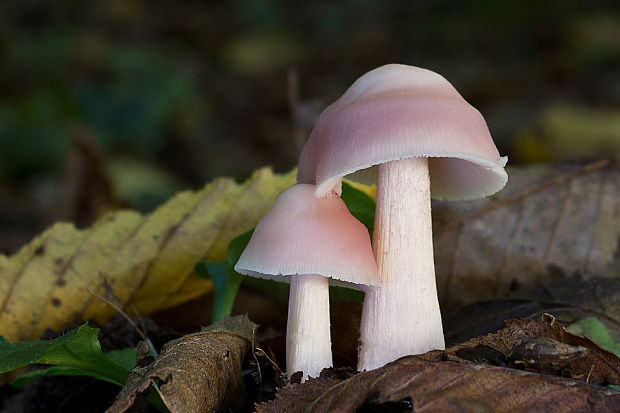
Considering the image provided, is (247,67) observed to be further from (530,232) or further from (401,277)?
(401,277)

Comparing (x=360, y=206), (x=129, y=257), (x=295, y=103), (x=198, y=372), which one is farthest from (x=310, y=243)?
(x=295, y=103)

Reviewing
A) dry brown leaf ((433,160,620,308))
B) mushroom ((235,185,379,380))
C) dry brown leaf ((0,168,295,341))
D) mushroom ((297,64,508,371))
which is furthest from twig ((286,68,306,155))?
mushroom ((235,185,379,380))

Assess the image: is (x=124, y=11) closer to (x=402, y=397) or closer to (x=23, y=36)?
(x=23, y=36)

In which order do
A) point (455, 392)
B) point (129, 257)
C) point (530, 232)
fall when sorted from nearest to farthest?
1. point (455, 392)
2. point (129, 257)
3. point (530, 232)

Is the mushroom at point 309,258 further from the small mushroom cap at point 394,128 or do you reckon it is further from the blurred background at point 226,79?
the blurred background at point 226,79

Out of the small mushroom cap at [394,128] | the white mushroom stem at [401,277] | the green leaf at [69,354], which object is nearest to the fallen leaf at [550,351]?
the white mushroom stem at [401,277]

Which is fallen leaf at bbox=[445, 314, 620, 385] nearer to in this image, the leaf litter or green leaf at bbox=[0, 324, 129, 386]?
the leaf litter
